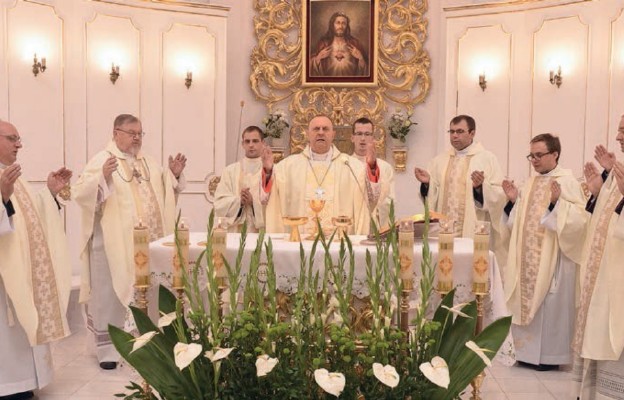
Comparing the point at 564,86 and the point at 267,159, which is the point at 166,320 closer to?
the point at 267,159

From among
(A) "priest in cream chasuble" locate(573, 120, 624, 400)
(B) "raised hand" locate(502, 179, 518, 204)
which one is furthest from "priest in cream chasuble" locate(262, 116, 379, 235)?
(A) "priest in cream chasuble" locate(573, 120, 624, 400)

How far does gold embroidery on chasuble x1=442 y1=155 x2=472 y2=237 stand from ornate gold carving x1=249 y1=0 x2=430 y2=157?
2488 mm

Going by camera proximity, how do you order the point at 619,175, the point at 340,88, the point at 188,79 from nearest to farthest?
the point at 619,175, the point at 188,79, the point at 340,88

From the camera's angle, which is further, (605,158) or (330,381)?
(605,158)

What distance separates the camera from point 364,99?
995 centimetres

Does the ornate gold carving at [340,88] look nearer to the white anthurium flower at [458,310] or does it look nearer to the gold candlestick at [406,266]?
the gold candlestick at [406,266]

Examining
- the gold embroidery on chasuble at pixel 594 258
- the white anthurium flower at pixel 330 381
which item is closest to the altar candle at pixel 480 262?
the white anthurium flower at pixel 330 381

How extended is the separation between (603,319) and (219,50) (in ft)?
21.0

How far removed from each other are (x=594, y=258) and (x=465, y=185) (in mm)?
2404

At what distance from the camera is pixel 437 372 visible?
215 centimetres

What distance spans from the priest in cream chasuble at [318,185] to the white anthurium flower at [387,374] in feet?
12.6

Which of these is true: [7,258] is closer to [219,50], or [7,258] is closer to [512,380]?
[512,380]

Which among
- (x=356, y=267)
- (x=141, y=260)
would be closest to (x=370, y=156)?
(x=356, y=267)

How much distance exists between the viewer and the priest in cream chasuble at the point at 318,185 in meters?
6.07
